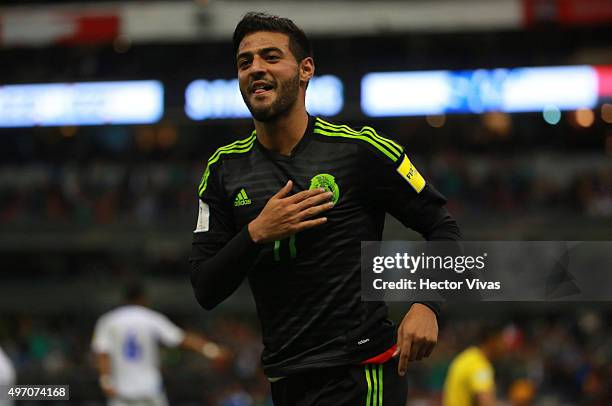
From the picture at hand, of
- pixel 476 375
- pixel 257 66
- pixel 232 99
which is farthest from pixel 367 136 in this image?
pixel 232 99

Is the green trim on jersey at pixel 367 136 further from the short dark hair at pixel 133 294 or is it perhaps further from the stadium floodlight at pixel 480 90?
the stadium floodlight at pixel 480 90

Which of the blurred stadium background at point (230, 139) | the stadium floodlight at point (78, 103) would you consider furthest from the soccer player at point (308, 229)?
the stadium floodlight at point (78, 103)

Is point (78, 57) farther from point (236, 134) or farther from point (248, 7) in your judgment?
point (236, 134)

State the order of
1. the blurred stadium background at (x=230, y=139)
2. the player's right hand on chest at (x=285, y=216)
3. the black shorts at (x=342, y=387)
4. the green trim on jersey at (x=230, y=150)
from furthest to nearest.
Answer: the blurred stadium background at (x=230, y=139) → the green trim on jersey at (x=230, y=150) → the black shorts at (x=342, y=387) → the player's right hand on chest at (x=285, y=216)

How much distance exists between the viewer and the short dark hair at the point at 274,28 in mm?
3488

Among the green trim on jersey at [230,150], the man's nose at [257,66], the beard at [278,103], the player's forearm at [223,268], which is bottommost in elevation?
the player's forearm at [223,268]

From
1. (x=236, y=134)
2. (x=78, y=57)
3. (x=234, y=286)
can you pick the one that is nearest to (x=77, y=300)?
(x=236, y=134)

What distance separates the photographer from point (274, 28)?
3.49 m

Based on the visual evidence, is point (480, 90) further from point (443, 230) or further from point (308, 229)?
point (308, 229)

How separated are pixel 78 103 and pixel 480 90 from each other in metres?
6.82

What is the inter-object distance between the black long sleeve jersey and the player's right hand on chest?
0.12 metres

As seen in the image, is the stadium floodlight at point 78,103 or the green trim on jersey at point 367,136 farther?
the stadium floodlight at point 78,103

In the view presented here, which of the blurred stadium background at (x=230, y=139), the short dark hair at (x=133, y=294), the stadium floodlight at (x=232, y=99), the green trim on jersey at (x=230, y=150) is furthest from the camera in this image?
the blurred stadium background at (x=230, y=139)

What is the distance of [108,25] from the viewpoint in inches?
642
